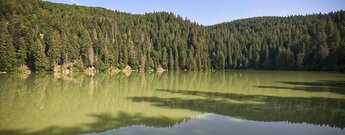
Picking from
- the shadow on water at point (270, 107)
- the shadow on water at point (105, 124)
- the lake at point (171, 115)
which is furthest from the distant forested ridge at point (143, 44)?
the shadow on water at point (105, 124)

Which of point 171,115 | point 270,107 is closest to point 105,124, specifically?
point 171,115

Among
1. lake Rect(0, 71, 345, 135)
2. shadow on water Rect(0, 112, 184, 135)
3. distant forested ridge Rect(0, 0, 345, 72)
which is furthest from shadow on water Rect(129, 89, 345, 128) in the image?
distant forested ridge Rect(0, 0, 345, 72)

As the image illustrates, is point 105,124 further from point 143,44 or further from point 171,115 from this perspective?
point 143,44

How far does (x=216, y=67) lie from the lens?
16788cm

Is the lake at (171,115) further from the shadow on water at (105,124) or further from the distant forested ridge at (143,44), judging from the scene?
the distant forested ridge at (143,44)

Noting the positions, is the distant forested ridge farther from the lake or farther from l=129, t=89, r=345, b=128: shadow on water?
l=129, t=89, r=345, b=128: shadow on water

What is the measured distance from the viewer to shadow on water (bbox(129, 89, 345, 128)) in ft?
109

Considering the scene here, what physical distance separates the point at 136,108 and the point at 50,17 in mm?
109471

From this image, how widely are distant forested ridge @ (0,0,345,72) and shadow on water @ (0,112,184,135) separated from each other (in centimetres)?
8114

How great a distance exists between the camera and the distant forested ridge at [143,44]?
113062mm

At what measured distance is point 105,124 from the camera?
29.3 meters

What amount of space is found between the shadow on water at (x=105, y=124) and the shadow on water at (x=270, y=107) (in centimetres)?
679

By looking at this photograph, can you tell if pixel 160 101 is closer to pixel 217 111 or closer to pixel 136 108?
pixel 136 108

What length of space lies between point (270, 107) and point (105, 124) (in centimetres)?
1847
